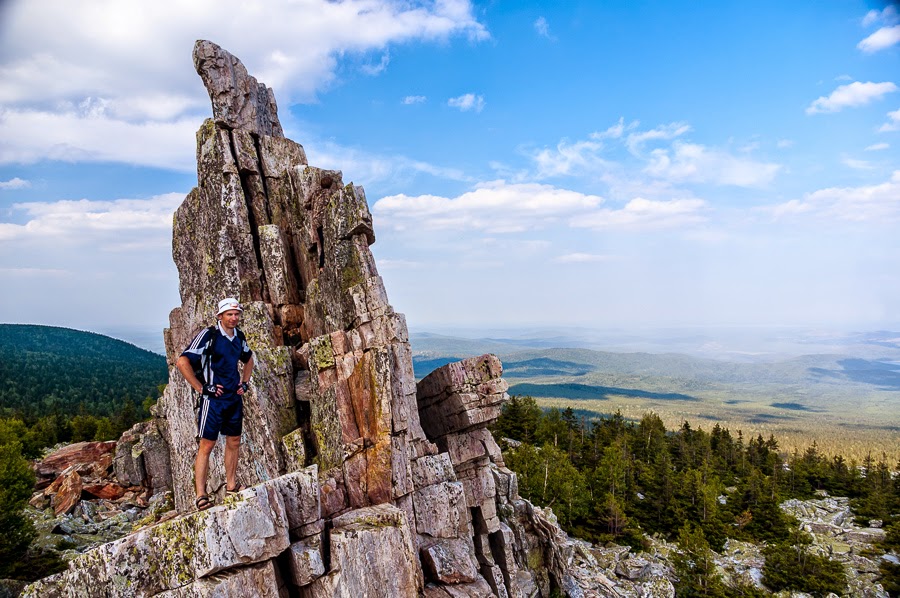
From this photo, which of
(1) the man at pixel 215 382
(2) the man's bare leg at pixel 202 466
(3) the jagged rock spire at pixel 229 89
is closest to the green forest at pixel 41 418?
(2) the man's bare leg at pixel 202 466

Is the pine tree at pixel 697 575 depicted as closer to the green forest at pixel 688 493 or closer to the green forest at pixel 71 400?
the green forest at pixel 688 493

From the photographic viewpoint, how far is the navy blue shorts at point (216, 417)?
57.1 ft

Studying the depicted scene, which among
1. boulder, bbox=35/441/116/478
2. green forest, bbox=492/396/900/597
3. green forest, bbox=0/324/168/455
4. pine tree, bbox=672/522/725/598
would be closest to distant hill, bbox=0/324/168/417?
green forest, bbox=0/324/168/455

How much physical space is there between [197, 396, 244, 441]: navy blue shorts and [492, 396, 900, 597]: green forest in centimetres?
5161

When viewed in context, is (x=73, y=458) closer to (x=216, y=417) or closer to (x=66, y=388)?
(x=216, y=417)

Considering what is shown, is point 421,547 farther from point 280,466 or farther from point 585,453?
point 585,453

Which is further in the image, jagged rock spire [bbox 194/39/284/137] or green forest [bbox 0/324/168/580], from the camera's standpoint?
green forest [bbox 0/324/168/580]

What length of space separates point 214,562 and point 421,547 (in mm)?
12263

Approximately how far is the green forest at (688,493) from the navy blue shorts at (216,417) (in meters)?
51.6

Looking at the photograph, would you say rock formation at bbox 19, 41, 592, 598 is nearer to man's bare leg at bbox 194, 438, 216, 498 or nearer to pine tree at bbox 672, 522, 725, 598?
man's bare leg at bbox 194, 438, 216, 498

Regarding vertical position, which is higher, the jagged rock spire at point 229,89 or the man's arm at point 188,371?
the jagged rock spire at point 229,89

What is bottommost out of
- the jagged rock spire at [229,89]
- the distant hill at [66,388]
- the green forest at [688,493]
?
the green forest at [688,493]

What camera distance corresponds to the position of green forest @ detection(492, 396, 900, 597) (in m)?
56.0

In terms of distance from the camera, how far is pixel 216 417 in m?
17.5
